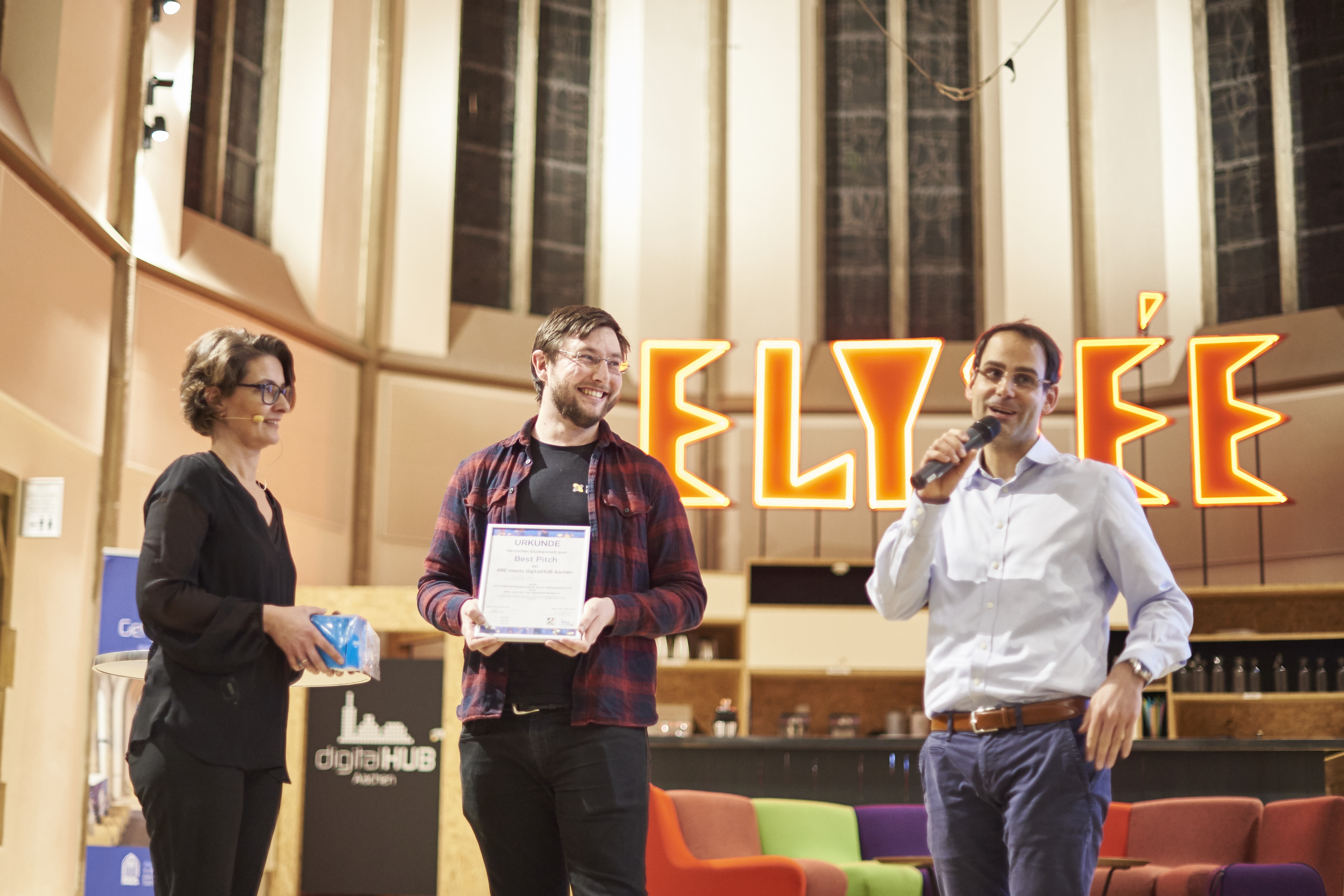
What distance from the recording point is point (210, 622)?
83.4 inches

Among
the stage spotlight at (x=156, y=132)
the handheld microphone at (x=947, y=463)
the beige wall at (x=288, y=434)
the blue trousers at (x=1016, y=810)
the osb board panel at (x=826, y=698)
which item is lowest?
the osb board panel at (x=826, y=698)

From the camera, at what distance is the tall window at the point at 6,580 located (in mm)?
6344

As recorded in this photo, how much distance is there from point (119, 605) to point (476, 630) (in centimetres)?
357

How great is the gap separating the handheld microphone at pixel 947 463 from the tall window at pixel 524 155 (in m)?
8.40

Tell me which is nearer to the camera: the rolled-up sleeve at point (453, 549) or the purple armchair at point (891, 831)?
the rolled-up sleeve at point (453, 549)

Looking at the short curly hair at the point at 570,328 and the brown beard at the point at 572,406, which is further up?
the short curly hair at the point at 570,328

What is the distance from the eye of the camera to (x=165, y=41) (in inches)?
320

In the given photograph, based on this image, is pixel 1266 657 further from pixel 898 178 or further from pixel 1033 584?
pixel 1033 584

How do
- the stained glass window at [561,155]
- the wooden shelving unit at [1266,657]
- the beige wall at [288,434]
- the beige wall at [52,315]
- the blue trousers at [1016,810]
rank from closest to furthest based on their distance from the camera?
the blue trousers at [1016,810]
the beige wall at [52,315]
the beige wall at [288,434]
the wooden shelving unit at [1266,657]
the stained glass window at [561,155]

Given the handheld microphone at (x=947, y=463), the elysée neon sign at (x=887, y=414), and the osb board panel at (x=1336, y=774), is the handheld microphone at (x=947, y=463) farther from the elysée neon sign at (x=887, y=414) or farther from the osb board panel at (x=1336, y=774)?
the elysée neon sign at (x=887, y=414)

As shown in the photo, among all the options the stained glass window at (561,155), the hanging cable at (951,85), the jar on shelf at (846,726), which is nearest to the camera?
the jar on shelf at (846,726)

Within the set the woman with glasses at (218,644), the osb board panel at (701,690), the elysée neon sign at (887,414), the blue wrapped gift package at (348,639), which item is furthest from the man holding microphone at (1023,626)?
the osb board panel at (701,690)

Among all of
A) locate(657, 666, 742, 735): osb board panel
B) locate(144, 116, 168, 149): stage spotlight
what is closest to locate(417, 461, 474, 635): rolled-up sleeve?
locate(144, 116, 168, 149): stage spotlight

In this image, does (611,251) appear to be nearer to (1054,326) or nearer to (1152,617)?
(1054,326)
